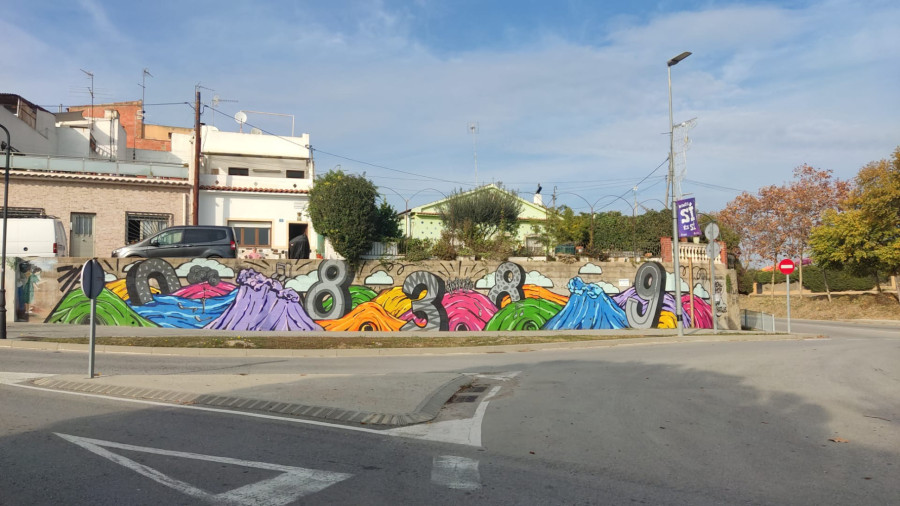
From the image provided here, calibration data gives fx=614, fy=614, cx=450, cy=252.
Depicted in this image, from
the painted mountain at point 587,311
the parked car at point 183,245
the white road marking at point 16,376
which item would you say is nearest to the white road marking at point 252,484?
the white road marking at point 16,376

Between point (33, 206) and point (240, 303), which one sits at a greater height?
point (33, 206)

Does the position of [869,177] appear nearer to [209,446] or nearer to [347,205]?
[347,205]

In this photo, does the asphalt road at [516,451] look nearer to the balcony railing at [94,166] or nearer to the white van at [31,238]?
the white van at [31,238]

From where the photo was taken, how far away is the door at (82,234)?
2602 cm

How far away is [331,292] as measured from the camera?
879 inches

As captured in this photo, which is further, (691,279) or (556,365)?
(691,279)

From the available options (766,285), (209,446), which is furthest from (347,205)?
(766,285)

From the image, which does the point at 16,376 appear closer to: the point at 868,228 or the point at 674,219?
the point at 674,219

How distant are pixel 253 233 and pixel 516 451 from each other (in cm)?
2533

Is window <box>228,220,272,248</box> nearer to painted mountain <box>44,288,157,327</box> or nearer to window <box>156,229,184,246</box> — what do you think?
window <box>156,229,184,246</box>

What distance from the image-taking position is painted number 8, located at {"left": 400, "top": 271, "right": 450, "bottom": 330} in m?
22.8

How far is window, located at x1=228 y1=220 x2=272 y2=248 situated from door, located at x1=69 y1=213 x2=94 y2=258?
568 centimetres

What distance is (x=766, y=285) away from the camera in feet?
196

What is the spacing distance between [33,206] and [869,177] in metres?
41.1
